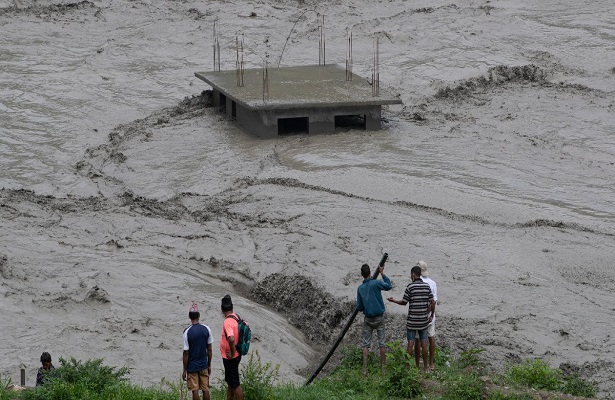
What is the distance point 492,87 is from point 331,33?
568 cm

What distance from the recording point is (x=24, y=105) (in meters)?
21.8

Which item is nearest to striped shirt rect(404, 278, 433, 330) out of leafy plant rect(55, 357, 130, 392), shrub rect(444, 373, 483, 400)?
shrub rect(444, 373, 483, 400)

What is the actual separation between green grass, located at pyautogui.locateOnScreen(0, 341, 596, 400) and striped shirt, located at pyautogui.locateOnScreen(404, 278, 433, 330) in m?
0.38

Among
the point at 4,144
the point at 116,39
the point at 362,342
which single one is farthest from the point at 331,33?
the point at 362,342

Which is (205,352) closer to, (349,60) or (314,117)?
(314,117)

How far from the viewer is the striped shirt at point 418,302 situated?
36.0 feet

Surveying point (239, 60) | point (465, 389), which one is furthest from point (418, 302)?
point (239, 60)

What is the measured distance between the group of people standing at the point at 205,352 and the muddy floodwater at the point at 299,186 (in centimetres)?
176

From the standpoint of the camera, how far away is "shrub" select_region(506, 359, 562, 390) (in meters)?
10.5

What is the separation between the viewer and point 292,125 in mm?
20812

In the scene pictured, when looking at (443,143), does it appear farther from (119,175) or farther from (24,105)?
(24,105)

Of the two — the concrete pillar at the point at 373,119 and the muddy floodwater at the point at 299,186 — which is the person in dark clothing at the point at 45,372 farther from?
the concrete pillar at the point at 373,119

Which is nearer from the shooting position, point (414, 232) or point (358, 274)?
point (358, 274)

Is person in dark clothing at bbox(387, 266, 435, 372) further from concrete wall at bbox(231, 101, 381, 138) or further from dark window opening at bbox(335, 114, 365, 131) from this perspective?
dark window opening at bbox(335, 114, 365, 131)
